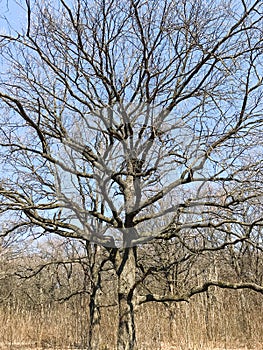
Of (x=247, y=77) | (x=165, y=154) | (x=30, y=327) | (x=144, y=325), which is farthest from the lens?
(x=30, y=327)

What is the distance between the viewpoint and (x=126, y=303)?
15.6 ft

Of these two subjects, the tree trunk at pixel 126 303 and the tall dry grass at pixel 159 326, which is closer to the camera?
the tree trunk at pixel 126 303

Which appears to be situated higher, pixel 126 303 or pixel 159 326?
pixel 126 303

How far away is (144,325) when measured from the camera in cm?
750

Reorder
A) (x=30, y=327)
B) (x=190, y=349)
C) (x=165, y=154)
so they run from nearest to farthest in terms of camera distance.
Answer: (x=165, y=154), (x=190, y=349), (x=30, y=327)

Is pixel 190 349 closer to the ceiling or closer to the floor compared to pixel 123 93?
closer to the floor

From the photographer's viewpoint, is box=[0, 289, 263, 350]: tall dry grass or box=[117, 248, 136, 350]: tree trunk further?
box=[0, 289, 263, 350]: tall dry grass

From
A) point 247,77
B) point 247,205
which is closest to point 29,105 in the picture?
point 247,77

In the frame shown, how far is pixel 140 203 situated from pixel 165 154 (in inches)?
32.6

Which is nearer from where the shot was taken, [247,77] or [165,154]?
[247,77]

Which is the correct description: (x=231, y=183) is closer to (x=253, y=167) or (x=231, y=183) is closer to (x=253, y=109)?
(x=253, y=167)

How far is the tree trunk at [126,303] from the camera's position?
4.62 metres

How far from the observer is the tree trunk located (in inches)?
182

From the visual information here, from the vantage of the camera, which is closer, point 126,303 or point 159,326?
point 126,303
